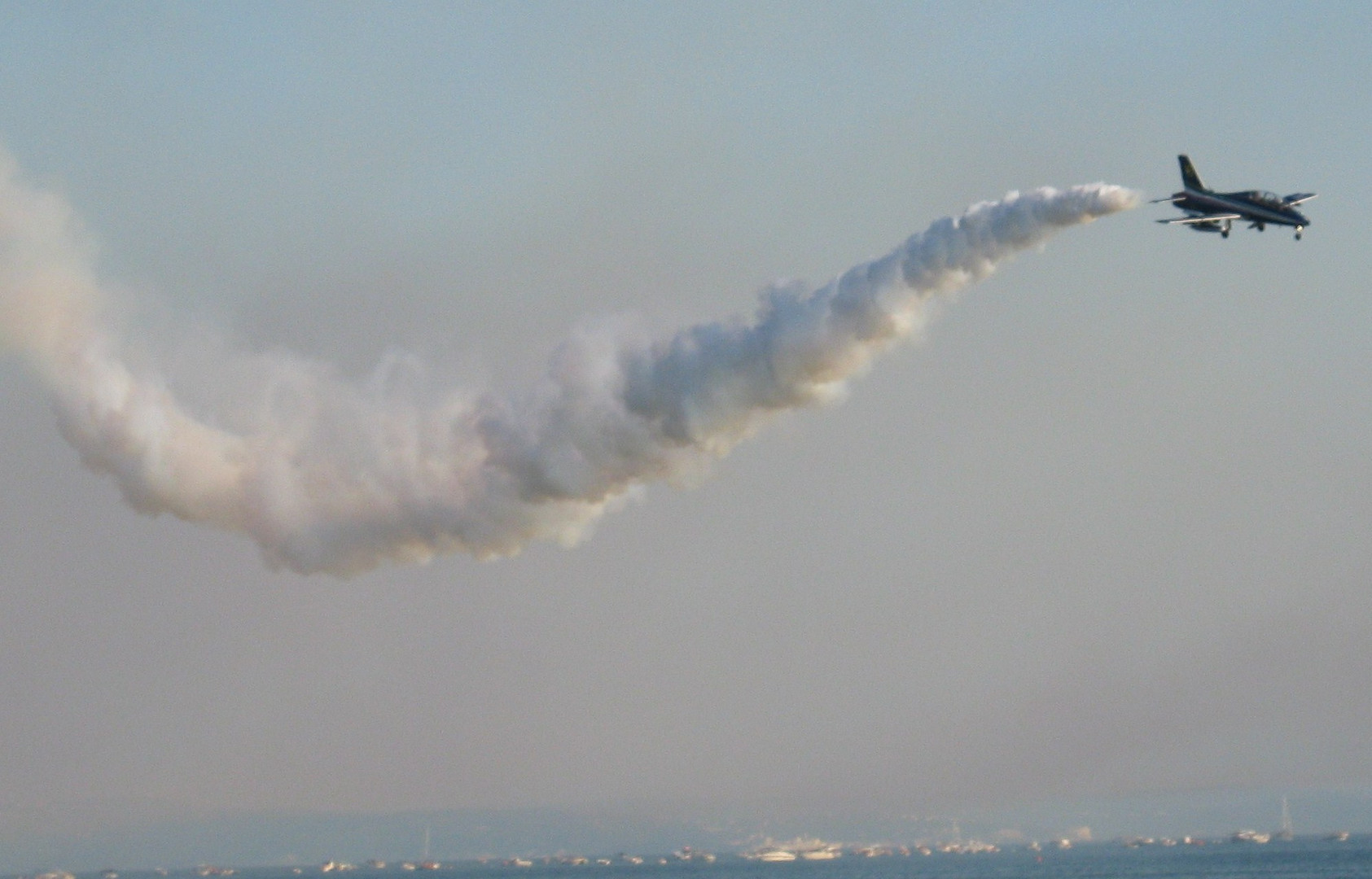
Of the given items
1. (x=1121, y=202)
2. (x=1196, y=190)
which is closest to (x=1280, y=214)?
(x=1196, y=190)

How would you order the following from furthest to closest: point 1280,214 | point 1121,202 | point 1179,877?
point 1179,877 → point 1280,214 → point 1121,202

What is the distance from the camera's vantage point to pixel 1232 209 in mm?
58031

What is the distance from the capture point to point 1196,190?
58.3m

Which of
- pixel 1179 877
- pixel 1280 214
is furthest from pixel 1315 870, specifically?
pixel 1280 214

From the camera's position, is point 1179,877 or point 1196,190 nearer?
point 1196,190

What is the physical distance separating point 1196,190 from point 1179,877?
153m

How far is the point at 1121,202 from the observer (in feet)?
178

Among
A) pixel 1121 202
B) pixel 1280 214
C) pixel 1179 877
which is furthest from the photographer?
pixel 1179 877

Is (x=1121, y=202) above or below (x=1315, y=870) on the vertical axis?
above

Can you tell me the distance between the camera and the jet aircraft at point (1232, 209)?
189 ft

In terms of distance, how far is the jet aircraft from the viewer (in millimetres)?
57750

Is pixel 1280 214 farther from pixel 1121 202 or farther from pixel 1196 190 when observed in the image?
pixel 1121 202

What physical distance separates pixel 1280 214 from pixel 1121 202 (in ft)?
25.6

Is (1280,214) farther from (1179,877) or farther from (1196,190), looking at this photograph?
(1179,877)
